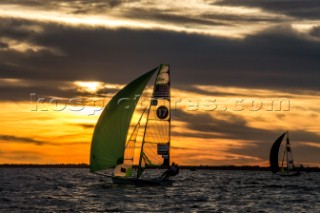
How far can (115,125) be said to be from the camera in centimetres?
4928

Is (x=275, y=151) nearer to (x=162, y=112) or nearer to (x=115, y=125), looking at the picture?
(x=162, y=112)

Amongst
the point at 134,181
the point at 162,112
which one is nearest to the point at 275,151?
the point at 162,112

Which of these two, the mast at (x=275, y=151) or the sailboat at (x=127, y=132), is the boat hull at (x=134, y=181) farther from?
the mast at (x=275, y=151)

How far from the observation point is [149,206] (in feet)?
132

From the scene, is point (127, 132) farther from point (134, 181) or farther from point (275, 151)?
point (275, 151)

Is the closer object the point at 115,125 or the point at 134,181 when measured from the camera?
the point at 115,125

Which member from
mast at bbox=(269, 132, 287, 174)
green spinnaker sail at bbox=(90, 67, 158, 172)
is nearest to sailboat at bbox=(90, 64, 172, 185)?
green spinnaker sail at bbox=(90, 67, 158, 172)

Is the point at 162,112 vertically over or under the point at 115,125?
over

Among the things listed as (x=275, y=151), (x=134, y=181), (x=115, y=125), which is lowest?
(x=134, y=181)

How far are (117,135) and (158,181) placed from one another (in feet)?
18.5

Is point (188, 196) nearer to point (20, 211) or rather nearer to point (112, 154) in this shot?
point (112, 154)

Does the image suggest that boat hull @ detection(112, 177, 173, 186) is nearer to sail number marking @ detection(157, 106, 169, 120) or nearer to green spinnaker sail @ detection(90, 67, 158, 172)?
green spinnaker sail @ detection(90, 67, 158, 172)

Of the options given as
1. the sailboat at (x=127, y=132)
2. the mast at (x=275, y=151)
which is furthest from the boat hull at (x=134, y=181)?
the mast at (x=275, y=151)

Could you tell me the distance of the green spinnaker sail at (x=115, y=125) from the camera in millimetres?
49281
